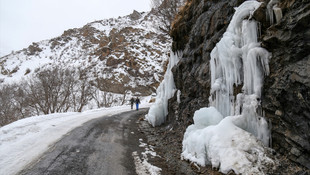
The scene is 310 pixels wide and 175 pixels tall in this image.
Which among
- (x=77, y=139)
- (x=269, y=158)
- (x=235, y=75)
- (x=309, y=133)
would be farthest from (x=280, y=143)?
(x=77, y=139)

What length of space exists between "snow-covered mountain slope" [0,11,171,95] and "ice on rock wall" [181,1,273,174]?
3232 centimetres

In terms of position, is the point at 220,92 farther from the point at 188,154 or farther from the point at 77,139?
the point at 77,139

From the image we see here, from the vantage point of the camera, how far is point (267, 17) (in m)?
4.71

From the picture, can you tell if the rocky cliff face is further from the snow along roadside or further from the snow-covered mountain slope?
the snow-covered mountain slope

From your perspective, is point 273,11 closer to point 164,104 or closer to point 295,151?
point 295,151

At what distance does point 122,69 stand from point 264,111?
47.0 m

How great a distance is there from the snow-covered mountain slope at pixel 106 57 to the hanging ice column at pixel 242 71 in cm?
3230

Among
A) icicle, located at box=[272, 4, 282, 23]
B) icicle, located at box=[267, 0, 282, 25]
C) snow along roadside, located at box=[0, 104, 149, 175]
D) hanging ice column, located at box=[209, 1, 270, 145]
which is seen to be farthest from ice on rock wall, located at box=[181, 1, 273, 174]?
snow along roadside, located at box=[0, 104, 149, 175]

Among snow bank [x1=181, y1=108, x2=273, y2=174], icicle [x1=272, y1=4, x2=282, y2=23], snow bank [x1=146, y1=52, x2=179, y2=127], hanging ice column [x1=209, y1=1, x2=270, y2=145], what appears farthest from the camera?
snow bank [x1=146, y1=52, x2=179, y2=127]

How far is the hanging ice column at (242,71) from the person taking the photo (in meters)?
4.52

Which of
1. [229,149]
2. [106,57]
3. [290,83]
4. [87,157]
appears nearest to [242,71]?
[290,83]

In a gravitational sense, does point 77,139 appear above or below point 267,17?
below

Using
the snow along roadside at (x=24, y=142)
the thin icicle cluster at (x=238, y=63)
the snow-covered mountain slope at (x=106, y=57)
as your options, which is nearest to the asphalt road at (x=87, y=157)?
the snow along roadside at (x=24, y=142)

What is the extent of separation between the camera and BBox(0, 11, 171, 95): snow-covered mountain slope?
4656 centimetres
